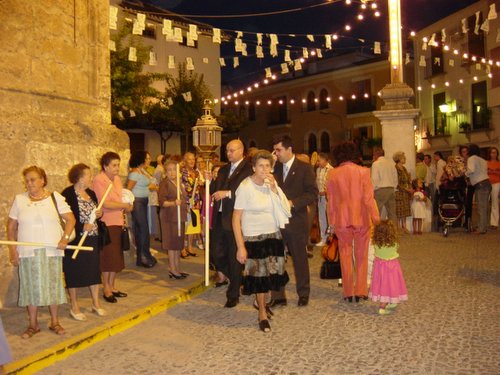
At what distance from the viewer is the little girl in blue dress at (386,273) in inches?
244

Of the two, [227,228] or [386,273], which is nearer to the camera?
[386,273]

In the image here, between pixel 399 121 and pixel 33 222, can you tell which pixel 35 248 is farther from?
pixel 399 121

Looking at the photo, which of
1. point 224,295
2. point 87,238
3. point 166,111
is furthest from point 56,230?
point 166,111

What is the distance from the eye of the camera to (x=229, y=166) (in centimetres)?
719

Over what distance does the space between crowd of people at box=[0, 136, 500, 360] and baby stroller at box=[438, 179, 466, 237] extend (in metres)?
5.83

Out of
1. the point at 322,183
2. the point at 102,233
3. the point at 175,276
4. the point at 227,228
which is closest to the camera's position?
the point at 102,233

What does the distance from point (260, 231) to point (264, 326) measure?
37.8 inches

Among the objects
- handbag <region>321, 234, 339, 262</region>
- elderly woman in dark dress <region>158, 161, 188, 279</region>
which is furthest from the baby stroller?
elderly woman in dark dress <region>158, 161, 188, 279</region>

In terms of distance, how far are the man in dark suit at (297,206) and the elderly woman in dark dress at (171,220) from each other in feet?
6.90

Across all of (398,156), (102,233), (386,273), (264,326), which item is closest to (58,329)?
(102,233)

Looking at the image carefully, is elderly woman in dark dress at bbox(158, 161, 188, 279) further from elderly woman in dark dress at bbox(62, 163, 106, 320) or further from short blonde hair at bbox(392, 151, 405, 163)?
short blonde hair at bbox(392, 151, 405, 163)

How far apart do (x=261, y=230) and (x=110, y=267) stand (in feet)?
7.07

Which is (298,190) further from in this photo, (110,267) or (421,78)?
(421,78)

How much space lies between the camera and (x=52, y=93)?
7801 millimetres
